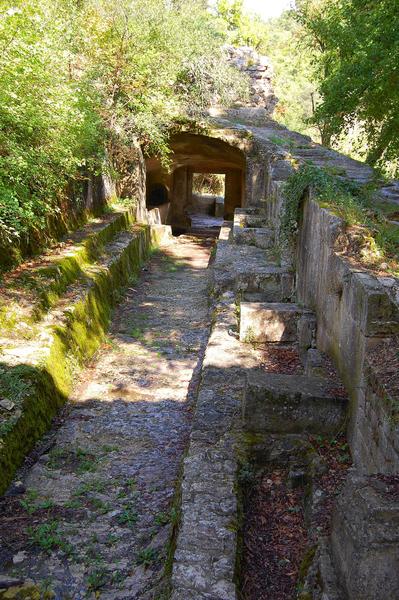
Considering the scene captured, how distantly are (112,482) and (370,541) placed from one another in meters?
2.92

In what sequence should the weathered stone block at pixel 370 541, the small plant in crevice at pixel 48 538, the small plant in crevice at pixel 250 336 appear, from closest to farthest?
the weathered stone block at pixel 370 541 < the small plant in crevice at pixel 48 538 < the small plant in crevice at pixel 250 336

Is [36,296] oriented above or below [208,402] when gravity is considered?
above

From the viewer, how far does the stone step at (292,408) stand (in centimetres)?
434

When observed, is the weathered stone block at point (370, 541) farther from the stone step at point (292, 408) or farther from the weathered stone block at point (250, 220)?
the weathered stone block at point (250, 220)

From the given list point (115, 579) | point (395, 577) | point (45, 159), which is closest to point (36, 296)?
point (45, 159)


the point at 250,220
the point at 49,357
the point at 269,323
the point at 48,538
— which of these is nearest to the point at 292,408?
the point at 48,538

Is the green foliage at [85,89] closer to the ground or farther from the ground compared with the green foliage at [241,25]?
closer to the ground

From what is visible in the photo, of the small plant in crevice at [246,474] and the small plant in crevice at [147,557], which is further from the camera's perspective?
the small plant in crevice at [246,474]

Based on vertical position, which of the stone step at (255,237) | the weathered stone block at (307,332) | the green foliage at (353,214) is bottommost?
the weathered stone block at (307,332)

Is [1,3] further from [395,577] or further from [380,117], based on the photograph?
[380,117]

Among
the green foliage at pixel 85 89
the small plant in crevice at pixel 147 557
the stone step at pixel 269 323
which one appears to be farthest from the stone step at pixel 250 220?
the small plant in crevice at pixel 147 557

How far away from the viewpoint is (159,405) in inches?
255

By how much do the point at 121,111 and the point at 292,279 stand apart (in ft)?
24.5

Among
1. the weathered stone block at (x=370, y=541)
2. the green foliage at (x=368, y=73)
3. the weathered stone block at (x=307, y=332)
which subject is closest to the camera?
the weathered stone block at (x=370, y=541)
